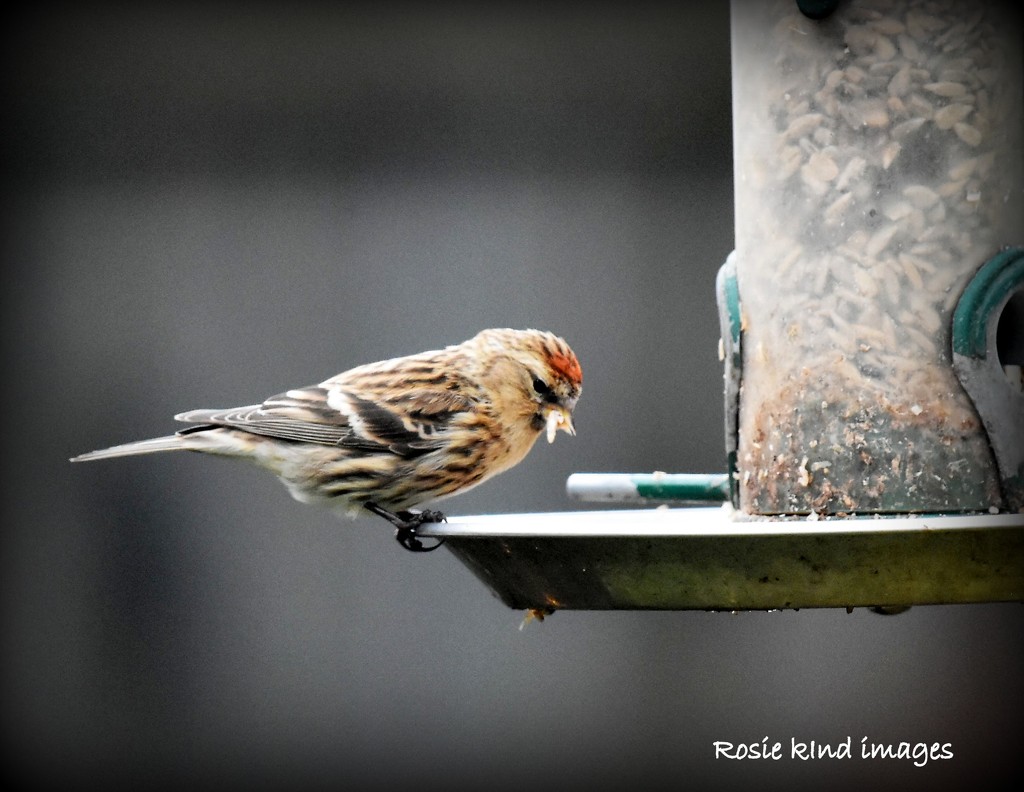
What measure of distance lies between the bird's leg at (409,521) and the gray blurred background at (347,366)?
2395 mm

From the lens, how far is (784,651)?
6.48 m

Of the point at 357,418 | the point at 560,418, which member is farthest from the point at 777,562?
the point at 357,418

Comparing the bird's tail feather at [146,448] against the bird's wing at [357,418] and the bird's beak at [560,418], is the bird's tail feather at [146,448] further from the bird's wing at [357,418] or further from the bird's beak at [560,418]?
the bird's beak at [560,418]

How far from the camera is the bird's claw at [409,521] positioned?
3507 mm

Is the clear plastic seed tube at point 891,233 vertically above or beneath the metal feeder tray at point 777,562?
above

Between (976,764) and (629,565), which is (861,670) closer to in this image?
(976,764)

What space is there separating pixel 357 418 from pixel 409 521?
1.50 feet

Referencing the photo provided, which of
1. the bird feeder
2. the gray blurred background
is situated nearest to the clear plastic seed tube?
the bird feeder

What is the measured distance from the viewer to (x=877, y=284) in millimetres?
3006

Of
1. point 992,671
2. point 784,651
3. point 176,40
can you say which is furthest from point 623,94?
A: point 992,671

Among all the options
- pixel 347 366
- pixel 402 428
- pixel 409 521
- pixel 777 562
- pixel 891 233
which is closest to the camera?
pixel 777 562

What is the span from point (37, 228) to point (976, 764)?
4985 millimetres


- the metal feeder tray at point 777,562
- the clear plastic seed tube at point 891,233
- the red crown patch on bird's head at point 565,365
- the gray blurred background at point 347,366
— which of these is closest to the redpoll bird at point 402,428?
the red crown patch on bird's head at point 565,365

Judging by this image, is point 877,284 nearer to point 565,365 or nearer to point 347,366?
point 565,365
